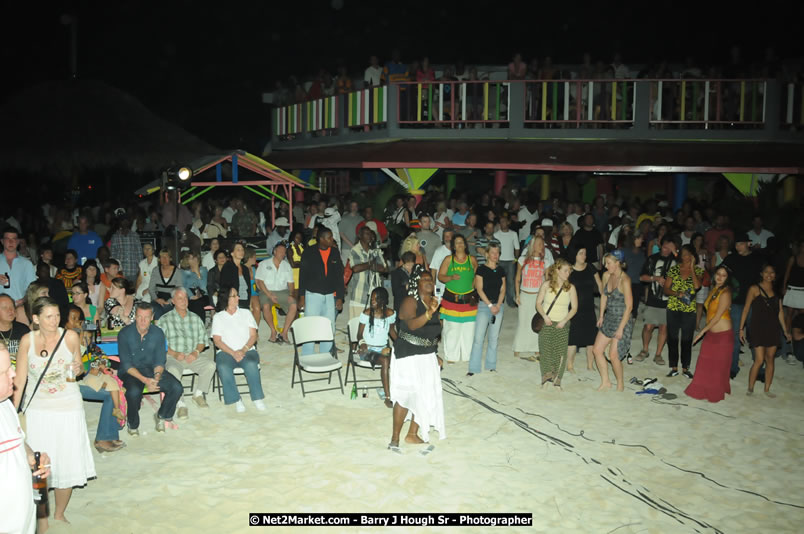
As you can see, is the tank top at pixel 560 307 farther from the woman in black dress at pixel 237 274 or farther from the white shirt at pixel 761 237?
the white shirt at pixel 761 237

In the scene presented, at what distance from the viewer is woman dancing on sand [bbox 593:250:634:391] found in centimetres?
842

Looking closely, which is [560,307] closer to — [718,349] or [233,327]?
[718,349]

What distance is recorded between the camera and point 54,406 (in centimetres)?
539

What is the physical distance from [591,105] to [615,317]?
8.83m

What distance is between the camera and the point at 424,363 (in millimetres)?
6648

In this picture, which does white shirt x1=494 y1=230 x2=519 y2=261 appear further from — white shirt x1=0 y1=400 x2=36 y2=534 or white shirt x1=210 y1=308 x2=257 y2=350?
white shirt x1=0 y1=400 x2=36 y2=534

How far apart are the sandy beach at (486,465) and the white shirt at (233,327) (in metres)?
0.72

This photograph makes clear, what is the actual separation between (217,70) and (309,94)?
1546 cm

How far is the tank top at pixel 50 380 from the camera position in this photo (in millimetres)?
5340

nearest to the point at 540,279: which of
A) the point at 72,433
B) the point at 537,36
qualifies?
the point at 72,433

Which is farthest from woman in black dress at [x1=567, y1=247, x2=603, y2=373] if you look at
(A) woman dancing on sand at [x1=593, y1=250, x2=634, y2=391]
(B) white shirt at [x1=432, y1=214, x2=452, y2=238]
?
(B) white shirt at [x1=432, y1=214, x2=452, y2=238]

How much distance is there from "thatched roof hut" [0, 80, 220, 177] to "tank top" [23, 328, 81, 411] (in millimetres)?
11551

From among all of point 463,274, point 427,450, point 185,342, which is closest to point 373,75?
point 463,274

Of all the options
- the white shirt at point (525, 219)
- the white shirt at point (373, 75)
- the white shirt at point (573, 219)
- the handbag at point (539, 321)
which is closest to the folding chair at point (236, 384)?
the handbag at point (539, 321)
